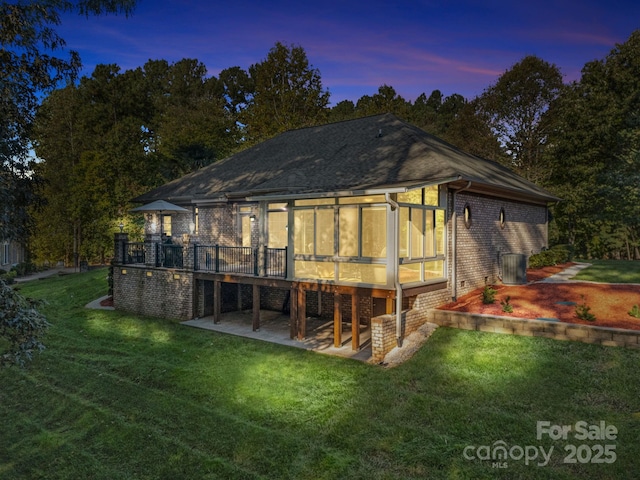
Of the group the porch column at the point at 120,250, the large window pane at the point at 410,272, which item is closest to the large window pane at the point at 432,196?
the large window pane at the point at 410,272

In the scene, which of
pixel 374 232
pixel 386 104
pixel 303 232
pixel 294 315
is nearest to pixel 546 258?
pixel 374 232

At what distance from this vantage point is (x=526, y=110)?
116 ft

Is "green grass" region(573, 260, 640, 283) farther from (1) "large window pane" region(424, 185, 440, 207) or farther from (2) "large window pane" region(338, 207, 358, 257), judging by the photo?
(2) "large window pane" region(338, 207, 358, 257)

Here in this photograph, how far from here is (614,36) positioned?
93.9 feet

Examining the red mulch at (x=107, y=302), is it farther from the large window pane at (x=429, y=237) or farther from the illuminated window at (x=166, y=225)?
the large window pane at (x=429, y=237)

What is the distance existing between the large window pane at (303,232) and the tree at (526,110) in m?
28.1

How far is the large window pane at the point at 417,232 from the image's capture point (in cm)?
1128

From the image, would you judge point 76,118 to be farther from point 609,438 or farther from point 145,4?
point 609,438

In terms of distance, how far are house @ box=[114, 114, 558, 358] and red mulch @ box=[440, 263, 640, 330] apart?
108 centimetres

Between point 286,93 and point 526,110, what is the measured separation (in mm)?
21291

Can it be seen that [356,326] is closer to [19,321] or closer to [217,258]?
[217,258]

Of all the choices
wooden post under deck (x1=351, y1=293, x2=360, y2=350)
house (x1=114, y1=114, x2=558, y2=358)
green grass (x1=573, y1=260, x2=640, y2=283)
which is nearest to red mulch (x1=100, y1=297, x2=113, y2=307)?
house (x1=114, y1=114, x2=558, y2=358)

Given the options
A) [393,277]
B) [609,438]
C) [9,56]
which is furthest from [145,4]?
[609,438]

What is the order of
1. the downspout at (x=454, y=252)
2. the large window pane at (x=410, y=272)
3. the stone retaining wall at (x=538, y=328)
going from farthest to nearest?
the downspout at (x=454, y=252)
the large window pane at (x=410, y=272)
the stone retaining wall at (x=538, y=328)
